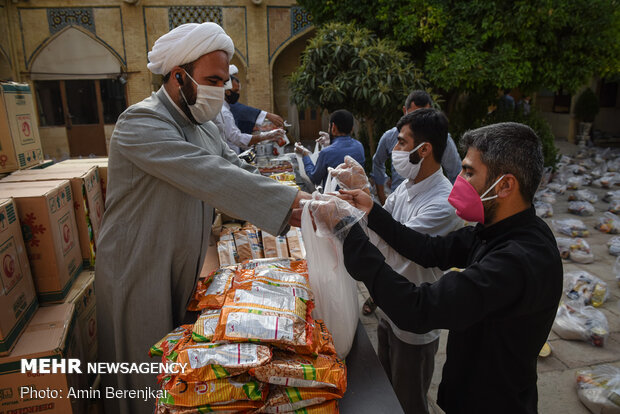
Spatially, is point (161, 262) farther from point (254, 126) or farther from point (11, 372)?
point (254, 126)

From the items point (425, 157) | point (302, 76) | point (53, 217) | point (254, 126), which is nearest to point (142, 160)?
point (53, 217)

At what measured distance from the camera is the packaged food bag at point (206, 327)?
48.1 inches

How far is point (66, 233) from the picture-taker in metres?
2.05

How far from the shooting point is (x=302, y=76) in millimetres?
6609

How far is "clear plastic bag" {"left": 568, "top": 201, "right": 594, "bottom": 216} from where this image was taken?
6.79 m

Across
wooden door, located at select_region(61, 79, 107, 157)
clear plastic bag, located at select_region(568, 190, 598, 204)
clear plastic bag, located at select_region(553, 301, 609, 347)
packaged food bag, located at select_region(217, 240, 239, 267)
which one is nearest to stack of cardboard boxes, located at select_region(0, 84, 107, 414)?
packaged food bag, located at select_region(217, 240, 239, 267)

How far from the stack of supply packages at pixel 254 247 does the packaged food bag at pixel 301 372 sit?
1.15m

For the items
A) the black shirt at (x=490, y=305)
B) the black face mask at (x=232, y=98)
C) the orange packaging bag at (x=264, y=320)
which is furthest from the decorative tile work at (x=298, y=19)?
the orange packaging bag at (x=264, y=320)

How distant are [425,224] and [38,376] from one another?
1825mm

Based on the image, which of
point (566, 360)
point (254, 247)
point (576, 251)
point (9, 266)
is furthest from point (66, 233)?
point (576, 251)

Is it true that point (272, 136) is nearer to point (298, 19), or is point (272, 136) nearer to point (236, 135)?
point (236, 135)

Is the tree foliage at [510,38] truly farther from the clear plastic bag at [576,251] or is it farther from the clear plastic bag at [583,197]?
the clear plastic bag at [576,251]

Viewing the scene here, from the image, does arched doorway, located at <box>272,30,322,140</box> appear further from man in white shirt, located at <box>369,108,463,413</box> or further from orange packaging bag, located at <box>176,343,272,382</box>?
orange packaging bag, located at <box>176,343,272,382</box>

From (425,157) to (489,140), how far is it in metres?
0.84
